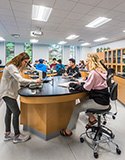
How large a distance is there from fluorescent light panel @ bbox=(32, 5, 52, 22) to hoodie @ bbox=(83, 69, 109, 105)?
306cm

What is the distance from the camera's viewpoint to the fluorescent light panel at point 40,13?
3.61 m

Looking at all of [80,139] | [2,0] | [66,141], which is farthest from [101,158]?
[2,0]

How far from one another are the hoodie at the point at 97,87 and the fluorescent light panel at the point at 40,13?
3.06 m

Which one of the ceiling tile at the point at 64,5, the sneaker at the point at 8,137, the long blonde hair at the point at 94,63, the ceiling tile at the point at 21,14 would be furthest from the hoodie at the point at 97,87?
the ceiling tile at the point at 21,14

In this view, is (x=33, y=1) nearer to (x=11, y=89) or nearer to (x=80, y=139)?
(x=11, y=89)

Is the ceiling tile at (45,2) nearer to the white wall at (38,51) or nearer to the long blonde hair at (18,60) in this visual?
the long blonde hair at (18,60)

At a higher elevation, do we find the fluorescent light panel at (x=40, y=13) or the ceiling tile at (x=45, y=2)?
the fluorescent light panel at (x=40, y=13)

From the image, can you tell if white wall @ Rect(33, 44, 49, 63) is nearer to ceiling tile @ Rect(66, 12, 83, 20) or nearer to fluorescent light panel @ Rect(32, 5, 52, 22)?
fluorescent light panel @ Rect(32, 5, 52, 22)

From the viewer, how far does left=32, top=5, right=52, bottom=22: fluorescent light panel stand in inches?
142

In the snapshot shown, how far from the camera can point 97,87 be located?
1.67m

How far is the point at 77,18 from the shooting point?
4328 millimetres

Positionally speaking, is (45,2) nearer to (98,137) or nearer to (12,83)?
(12,83)

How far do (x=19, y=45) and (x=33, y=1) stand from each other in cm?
747

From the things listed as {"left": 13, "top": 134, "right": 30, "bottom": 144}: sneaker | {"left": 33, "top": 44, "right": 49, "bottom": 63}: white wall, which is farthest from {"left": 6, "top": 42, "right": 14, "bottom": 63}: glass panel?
{"left": 13, "top": 134, "right": 30, "bottom": 144}: sneaker
